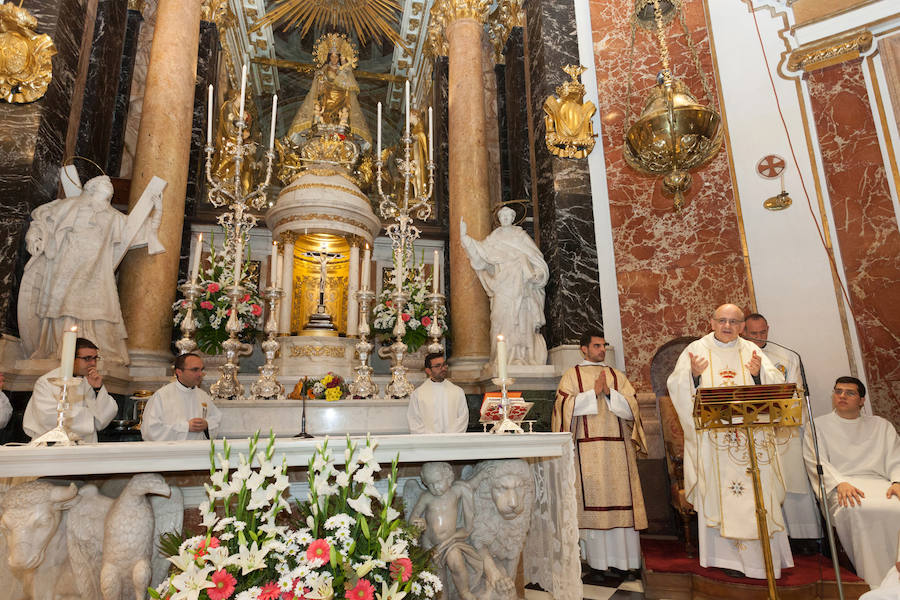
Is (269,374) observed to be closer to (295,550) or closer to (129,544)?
(129,544)

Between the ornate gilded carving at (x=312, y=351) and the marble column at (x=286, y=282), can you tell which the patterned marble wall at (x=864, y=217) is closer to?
the ornate gilded carving at (x=312, y=351)

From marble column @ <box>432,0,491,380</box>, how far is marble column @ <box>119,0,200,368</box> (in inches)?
130

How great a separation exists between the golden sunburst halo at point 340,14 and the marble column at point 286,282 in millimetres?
6353

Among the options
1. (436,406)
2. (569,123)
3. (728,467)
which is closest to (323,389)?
(436,406)

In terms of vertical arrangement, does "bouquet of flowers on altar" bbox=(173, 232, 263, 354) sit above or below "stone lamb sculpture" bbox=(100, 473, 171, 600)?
above

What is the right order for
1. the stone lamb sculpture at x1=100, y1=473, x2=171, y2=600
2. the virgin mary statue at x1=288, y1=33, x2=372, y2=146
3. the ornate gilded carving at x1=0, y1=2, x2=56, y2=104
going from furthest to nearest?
the virgin mary statue at x1=288, y1=33, x2=372, y2=146, the ornate gilded carving at x1=0, y1=2, x2=56, y2=104, the stone lamb sculpture at x1=100, y1=473, x2=171, y2=600

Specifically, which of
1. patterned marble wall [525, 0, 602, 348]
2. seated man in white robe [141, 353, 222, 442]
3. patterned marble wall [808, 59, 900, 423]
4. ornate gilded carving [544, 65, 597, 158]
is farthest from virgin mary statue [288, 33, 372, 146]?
patterned marble wall [808, 59, 900, 423]

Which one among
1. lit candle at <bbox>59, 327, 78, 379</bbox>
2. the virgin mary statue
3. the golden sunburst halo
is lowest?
lit candle at <bbox>59, 327, 78, 379</bbox>

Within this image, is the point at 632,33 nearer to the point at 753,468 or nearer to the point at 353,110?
the point at 353,110

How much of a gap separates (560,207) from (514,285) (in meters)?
1.14

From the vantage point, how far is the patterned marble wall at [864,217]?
579cm

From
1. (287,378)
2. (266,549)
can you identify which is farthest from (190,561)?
(287,378)

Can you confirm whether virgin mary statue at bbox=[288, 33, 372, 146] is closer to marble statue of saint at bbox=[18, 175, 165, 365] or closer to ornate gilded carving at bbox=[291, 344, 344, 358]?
marble statue of saint at bbox=[18, 175, 165, 365]

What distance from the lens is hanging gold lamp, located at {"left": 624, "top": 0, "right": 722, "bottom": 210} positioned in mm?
6113
